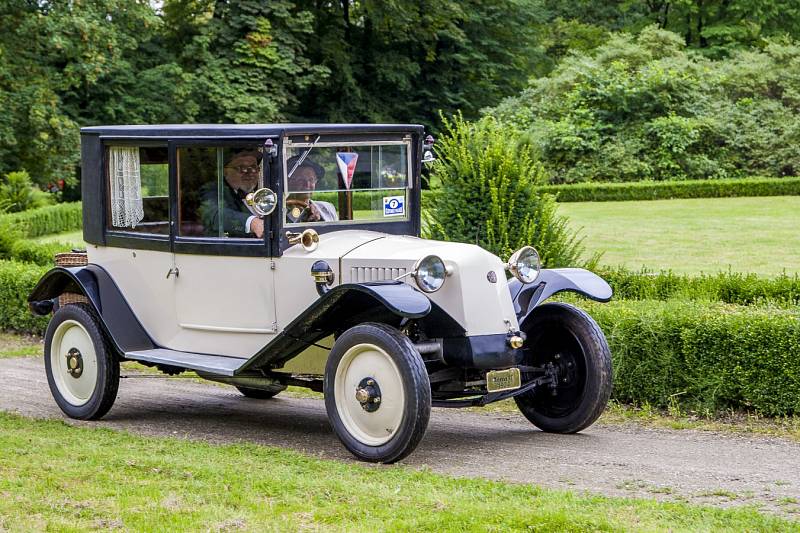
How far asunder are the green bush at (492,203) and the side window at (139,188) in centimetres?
390

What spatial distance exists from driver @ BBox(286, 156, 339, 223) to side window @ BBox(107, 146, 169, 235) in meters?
1.08

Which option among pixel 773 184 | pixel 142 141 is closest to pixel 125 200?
pixel 142 141

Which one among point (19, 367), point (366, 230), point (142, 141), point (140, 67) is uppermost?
point (140, 67)

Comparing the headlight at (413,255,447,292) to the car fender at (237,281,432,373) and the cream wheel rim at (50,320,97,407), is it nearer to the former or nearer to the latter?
the car fender at (237,281,432,373)

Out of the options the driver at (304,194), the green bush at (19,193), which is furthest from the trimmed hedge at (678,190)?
the driver at (304,194)

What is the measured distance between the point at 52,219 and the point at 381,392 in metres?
22.0

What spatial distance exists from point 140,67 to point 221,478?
32.6 metres

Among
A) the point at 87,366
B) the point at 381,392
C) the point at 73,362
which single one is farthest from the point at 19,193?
the point at 381,392

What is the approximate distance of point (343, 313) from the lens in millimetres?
7223

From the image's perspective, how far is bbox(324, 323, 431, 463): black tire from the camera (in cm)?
648

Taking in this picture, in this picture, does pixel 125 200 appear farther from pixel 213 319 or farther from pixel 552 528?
pixel 552 528

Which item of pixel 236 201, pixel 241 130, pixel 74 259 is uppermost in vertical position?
pixel 241 130

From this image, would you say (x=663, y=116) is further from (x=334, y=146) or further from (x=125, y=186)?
(x=334, y=146)

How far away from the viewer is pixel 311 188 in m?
7.71
